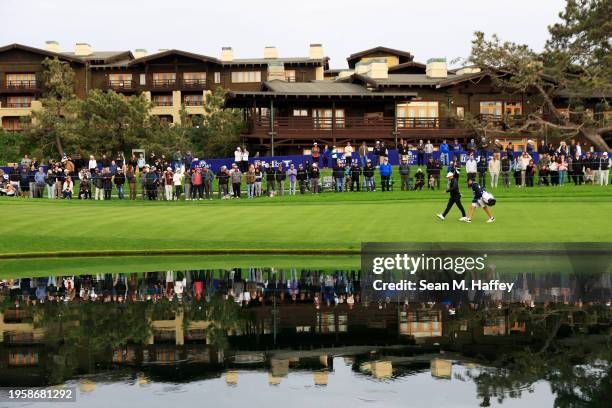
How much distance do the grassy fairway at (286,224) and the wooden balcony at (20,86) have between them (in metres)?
50.2

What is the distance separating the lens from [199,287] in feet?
61.1

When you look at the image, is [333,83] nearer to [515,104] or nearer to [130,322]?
[515,104]

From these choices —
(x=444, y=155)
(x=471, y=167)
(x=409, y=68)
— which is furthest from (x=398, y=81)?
(x=471, y=167)

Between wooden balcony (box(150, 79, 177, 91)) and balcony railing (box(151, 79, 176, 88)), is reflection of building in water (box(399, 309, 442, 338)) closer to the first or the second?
wooden balcony (box(150, 79, 177, 91))

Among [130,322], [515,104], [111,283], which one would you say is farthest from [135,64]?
[130,322]

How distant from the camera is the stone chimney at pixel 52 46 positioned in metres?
90.6

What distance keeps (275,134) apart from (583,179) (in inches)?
1011

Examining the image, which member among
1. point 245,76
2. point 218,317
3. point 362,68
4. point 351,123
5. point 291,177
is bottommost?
point 218,317

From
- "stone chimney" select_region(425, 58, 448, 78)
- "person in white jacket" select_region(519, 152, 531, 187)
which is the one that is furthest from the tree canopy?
"person in white jacket" select_region(519, 152, 531, 187)

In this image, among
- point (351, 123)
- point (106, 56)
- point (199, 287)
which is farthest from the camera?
point (106, 56)

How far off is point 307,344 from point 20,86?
264 feet

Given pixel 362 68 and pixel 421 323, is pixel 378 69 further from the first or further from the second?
pixel 421 323

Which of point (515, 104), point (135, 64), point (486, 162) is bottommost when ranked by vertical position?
point (486, 162)

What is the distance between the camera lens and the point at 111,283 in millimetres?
19484
